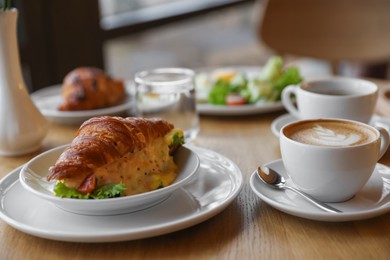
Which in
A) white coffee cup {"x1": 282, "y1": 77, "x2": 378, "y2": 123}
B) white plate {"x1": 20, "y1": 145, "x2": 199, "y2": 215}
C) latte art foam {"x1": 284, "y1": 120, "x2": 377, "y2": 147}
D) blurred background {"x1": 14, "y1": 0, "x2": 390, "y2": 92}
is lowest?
blurred background {"x1": 14, "y1": 0, "x2": 390, "y2": 92}

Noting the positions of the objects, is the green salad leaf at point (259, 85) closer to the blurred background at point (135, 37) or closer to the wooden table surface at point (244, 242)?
the wooden table surface at point (244, 242)

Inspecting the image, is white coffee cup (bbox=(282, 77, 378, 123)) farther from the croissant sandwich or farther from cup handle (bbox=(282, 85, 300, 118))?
the croissant sandwich

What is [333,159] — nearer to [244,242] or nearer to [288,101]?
[244,242]

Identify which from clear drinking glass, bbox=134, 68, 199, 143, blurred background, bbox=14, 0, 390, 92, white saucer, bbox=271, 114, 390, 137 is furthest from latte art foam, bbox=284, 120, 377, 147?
blurred background, bbox=14, 0, 390, 92

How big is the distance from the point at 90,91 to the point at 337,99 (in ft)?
2.33

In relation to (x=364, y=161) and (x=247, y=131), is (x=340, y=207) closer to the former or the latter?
(x=364, y=161)

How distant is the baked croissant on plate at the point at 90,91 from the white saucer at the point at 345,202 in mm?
700

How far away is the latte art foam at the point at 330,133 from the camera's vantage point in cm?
93

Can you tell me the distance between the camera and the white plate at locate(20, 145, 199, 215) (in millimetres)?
829

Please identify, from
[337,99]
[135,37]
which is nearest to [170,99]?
[337,99]

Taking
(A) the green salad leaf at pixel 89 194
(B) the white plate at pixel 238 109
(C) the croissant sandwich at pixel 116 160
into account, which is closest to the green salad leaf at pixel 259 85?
(B) the white plate at pixel 238 109

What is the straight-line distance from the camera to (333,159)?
34.1 inches

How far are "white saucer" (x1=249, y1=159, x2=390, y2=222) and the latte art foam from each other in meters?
0.09

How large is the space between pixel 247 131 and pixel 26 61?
60.6 inches
